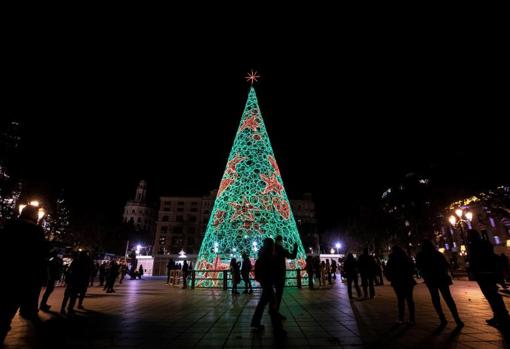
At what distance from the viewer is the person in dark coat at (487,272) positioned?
4941 mm

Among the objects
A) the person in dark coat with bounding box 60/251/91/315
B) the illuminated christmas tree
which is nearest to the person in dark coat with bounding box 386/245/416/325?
the illuminated christmas tree

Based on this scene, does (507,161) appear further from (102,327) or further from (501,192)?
(102,327)

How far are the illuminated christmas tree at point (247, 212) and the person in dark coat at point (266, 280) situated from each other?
845 cm

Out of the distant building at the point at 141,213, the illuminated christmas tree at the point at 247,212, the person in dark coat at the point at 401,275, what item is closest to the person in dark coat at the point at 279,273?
the person in dark coat at the point at 401,275

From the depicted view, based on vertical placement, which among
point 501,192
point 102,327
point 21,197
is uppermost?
point 21,197

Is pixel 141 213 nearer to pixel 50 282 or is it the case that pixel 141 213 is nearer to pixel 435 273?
pixel 50 282

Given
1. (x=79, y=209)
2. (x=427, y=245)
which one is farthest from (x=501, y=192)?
(x=79, y=209)

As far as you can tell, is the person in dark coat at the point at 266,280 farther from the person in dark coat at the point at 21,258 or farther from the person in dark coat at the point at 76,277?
the person in dark coat at the point at 76,277

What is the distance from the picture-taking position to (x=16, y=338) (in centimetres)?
480

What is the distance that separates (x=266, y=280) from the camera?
5453 mm

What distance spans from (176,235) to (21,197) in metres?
46.6

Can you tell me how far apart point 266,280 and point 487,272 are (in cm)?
413

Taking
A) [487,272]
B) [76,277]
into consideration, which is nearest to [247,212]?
[76,277]

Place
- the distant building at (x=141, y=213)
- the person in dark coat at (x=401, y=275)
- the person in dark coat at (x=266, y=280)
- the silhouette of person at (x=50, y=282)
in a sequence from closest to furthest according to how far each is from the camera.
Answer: the person in dark coat at (x=266, y=280) < the person in dark coat at (x=401, y=275) < the silhouette of person at (x=50, y=282) < the distant building at (x=141, y=213)
